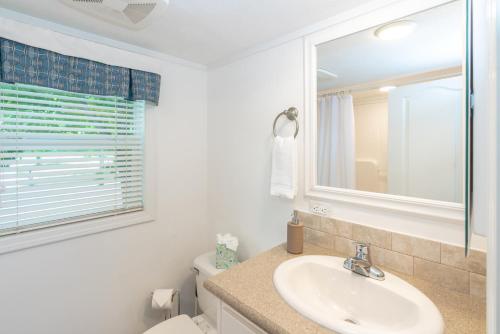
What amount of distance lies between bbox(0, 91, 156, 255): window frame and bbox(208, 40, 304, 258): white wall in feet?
1.58

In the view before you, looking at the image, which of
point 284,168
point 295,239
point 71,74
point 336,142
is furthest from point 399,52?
point 71,74

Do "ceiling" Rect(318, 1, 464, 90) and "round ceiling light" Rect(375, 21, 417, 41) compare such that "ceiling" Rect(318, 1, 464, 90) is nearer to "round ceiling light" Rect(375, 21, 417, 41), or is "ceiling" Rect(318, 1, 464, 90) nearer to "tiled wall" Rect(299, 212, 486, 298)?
"round ceiling light" Rect(375, 21, 417, 41)

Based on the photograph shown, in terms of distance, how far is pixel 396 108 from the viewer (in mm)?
1058

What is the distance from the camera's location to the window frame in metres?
1.25

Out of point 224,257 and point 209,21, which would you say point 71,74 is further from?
point 224,257

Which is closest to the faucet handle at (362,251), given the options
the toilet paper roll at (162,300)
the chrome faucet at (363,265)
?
the chrome faucet at (363,265)

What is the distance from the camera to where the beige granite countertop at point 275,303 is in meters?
0.72

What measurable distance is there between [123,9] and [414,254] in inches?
65.5

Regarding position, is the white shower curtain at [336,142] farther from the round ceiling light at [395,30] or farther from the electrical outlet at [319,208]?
the round ceiling light at [395,30]

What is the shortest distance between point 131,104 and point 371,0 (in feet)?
4.94

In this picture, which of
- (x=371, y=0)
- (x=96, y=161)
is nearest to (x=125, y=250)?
(x=96, y=161)

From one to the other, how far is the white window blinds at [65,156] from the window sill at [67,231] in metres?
0.04

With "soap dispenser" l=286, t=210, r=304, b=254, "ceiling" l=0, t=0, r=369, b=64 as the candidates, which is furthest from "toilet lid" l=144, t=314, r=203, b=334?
"ceiling" l=0, t=0, r=369, b=64

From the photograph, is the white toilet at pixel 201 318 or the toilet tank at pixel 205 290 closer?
the white toilet at pixel 201 318
